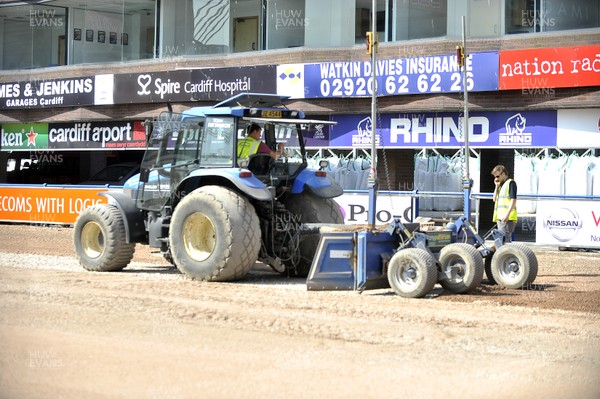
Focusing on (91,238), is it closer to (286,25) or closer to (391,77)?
(391,77)

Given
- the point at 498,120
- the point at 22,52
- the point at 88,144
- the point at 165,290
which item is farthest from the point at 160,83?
the point at 165,290

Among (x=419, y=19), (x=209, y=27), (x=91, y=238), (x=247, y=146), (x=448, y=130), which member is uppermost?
(x=209, y=27)

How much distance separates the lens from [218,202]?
512 inches

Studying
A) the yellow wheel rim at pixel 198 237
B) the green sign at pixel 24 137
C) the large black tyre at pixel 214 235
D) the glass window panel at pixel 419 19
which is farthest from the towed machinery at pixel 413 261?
the green sign at pixel 24 137

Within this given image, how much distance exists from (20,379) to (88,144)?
25396 mm

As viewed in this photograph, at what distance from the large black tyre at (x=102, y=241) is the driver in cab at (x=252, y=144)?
2.37m

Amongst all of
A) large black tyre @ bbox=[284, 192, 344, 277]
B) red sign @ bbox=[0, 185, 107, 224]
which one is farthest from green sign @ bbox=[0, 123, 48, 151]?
large black tyre @ bbox=[284, 192, 344, 277]

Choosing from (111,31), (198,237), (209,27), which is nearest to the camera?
(198,237)

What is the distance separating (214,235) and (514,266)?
414cm

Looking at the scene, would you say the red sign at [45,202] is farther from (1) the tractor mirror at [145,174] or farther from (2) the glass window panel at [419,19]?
(1) the tractor mirror at [145,174]

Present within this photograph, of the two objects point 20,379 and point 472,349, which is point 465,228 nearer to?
point 472,349

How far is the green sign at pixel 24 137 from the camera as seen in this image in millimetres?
33219

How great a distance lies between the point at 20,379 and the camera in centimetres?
729

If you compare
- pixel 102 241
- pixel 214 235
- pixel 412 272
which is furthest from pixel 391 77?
pixel 412 272
